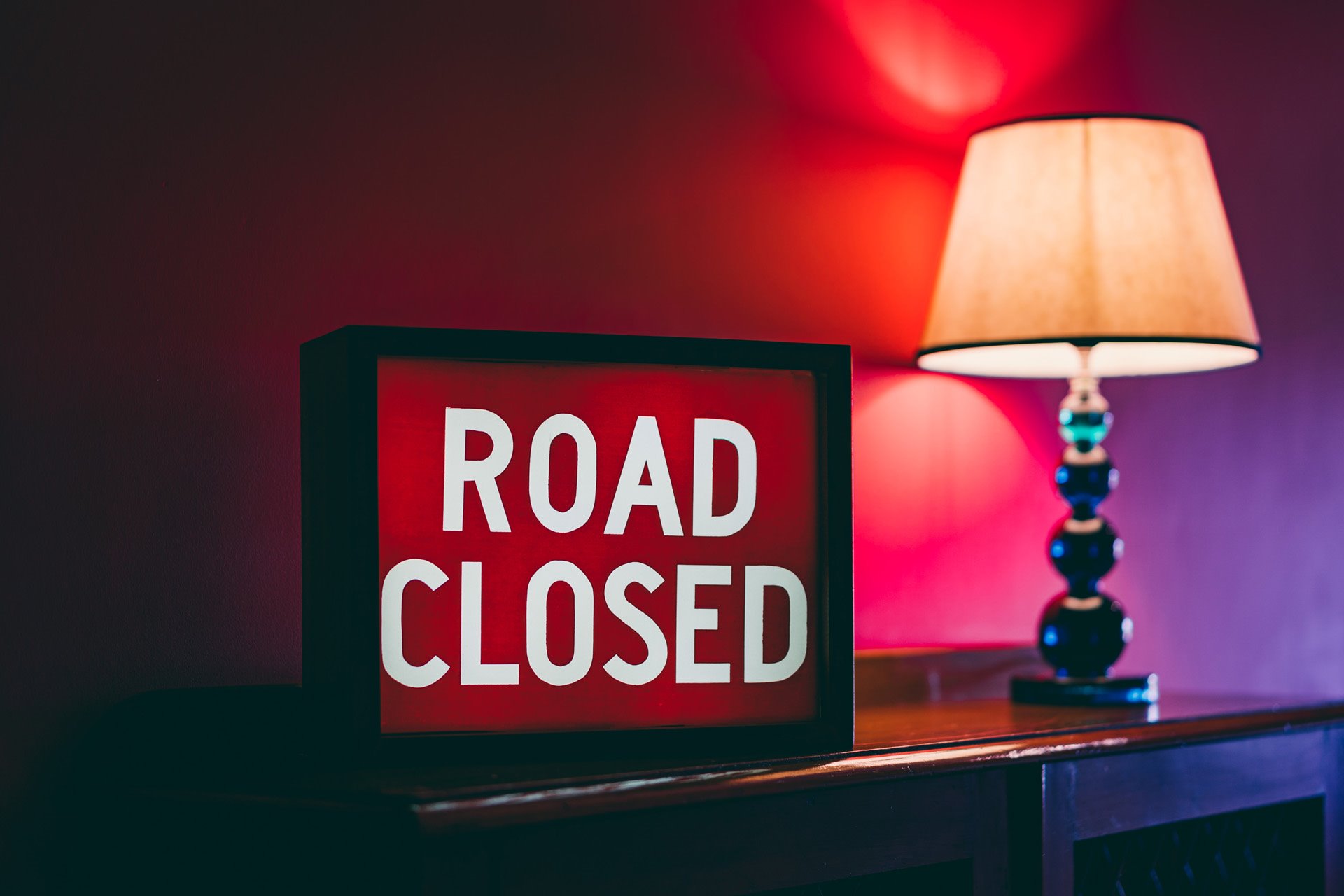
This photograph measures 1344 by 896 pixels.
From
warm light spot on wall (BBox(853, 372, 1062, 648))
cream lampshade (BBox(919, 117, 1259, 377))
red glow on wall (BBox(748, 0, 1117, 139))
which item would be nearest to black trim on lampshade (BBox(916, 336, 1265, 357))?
cream lampshade (BBox(919, 117, 1259, 377))

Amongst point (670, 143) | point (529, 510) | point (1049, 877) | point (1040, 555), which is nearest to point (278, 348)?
point (529, 510)

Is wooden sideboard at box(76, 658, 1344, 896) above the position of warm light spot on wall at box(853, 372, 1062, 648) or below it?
below

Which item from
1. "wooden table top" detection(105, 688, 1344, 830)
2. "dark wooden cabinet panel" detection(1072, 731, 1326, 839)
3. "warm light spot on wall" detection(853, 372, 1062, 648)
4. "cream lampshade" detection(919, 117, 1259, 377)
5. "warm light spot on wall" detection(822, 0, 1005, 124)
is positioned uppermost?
"warm light spot on wall" detection(822, 0, 1005, 124)

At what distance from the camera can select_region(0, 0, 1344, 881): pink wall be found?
1098 mm

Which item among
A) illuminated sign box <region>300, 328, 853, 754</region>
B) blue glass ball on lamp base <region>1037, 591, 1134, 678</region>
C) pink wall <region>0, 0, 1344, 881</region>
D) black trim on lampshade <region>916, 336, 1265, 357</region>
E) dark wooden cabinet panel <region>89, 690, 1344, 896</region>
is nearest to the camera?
dark wooden cabinet panel <region>89, 690, 1344, 896</region>

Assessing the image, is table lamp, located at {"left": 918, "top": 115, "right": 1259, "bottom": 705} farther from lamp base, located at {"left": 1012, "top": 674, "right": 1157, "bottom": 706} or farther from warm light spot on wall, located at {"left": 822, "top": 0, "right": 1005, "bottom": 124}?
warm light spot on wall, located at {"left": 822, "top": 0, "right": 1005, "bottom": 124}

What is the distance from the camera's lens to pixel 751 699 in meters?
1.04

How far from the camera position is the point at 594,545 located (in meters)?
1.01

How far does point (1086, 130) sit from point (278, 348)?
898 millimetres

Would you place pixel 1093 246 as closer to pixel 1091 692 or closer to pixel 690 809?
pixel 1091 692

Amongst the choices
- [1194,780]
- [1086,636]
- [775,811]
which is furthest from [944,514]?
[775,811]

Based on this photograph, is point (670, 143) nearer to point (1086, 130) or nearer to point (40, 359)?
point (1086, 130)

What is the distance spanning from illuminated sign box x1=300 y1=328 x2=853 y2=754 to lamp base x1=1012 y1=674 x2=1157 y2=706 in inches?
21.7

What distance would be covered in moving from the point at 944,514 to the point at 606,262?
23.1 inches
